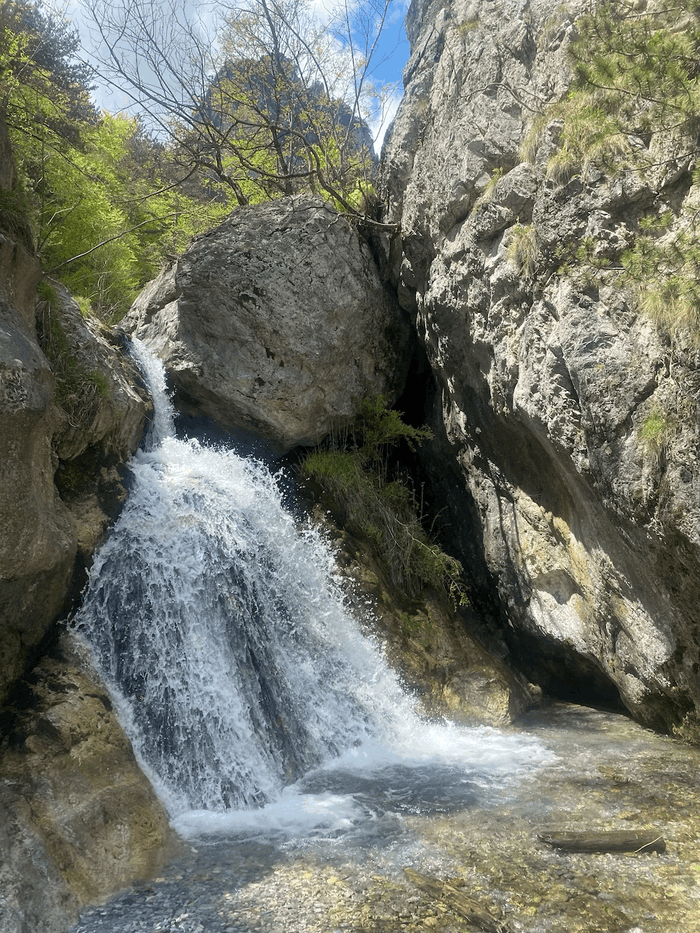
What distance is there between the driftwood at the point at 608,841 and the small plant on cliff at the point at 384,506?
172 inches

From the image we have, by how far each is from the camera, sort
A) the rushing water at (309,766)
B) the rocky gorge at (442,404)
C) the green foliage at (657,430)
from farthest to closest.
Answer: the green foliage at (657,430), the rocky gorge at (442,404), the rushing water at (309,766)

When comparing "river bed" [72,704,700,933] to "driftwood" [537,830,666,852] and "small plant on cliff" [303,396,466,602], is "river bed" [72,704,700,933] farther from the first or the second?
"small plant on cliff" [303,396,466,602]

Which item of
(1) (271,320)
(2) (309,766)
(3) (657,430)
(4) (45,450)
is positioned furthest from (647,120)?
(2) (309,766)

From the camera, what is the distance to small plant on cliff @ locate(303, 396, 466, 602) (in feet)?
30.2

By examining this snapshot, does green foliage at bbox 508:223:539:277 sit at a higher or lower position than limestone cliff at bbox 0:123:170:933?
higher

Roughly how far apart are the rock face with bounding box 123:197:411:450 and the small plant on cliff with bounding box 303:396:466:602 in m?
0.69

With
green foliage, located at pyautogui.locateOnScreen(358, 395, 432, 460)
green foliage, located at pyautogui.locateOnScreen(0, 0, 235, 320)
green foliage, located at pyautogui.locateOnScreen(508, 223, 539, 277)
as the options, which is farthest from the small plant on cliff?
green foliage, located at pyautogui.locateOnScreen(0, 0, 235, 320)

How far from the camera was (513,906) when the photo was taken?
3.89m

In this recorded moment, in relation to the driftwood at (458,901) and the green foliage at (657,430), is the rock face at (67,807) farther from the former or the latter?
the green foliage at (657,430)

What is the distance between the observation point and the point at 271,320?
984 cm

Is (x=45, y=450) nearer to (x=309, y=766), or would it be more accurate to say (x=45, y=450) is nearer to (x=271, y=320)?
(x=309, y=766)

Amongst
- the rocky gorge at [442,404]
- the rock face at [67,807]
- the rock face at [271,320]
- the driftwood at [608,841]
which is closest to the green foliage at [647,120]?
the rocky gorge at [442,404]

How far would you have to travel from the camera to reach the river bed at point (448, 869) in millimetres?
3820

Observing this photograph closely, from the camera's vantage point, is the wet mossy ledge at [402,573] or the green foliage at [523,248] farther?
the wet mossy ledge at [402,573]
